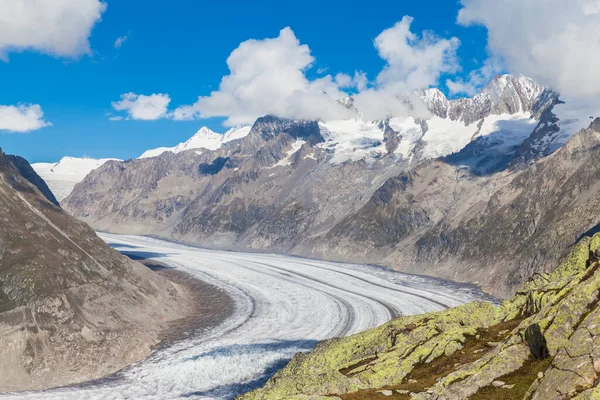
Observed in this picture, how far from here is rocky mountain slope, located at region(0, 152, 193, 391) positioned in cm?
5150

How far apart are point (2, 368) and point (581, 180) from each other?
4775 inches

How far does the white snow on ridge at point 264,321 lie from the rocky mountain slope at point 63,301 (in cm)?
385

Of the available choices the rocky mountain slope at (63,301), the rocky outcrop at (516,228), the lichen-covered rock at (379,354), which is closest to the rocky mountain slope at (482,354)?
the lichen-covered rock at (379,354)

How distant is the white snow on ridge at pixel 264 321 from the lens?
4816 centimetres

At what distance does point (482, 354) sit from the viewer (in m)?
22.9

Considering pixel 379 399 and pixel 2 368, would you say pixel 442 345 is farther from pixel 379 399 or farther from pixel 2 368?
pixel 2 368

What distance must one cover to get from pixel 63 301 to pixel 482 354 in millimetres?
53119

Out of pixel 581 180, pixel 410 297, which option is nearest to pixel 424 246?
pixel 581 180

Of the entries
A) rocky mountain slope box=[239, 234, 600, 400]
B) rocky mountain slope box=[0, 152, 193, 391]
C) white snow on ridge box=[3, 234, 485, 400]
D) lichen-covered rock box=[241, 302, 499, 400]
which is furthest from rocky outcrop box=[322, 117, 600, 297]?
rocky mountain slope box=[239, 234, 600, 400]

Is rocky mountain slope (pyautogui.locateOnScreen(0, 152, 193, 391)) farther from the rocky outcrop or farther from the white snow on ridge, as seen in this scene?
the rocky outcrop

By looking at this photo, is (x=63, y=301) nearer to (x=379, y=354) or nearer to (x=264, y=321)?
(x=264, y=321)

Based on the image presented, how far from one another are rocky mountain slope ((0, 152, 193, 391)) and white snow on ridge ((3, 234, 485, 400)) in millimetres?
3851

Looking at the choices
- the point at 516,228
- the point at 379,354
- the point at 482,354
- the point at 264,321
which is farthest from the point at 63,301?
the point at 516,228

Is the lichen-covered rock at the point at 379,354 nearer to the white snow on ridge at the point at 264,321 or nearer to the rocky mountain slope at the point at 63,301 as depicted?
the white snow on ridge at the point at 264,321
